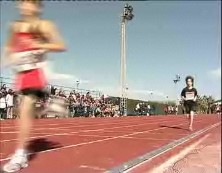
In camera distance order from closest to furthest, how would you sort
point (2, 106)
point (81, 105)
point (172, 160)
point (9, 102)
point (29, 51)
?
1. point (29, 51)
2. point (172, 160)
3. point (9, 102)
4. point (2, 106)
5. point (81, 105)

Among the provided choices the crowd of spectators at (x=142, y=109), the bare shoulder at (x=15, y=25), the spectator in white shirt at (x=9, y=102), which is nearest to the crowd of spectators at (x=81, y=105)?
the spectator in white shirt at (x=9, y=102)

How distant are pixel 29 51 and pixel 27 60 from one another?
0.27 ft

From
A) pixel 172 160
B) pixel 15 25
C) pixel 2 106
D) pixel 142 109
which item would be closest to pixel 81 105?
pixel 2 106

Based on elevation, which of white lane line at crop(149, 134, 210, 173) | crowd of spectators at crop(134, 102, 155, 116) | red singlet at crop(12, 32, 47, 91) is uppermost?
crowd of spectators at crop(134, 102, 155, 116)

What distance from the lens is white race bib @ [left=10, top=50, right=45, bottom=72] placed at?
4148 mm

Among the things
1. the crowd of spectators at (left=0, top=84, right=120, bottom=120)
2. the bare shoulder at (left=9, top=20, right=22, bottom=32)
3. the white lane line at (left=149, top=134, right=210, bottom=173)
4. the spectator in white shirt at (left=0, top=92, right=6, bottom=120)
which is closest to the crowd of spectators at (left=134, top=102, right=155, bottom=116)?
the crowd of spectators at (left=0, top=84, right=120, bottom=120)

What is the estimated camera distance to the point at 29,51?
414 cm

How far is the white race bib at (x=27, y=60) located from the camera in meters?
4.15

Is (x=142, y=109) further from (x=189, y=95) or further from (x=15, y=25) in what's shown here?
(x=15, y=25)

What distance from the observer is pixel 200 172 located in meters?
4.66

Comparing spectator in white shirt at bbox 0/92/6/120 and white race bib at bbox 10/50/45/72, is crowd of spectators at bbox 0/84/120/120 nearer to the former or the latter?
spectator in white shirt at bbox 0/92/6/120

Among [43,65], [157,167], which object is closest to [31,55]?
[43,65]

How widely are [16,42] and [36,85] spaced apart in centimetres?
45

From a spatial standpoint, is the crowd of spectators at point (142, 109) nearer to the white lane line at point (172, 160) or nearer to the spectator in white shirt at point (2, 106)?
the spectator in white shirt at point (2, 106)
